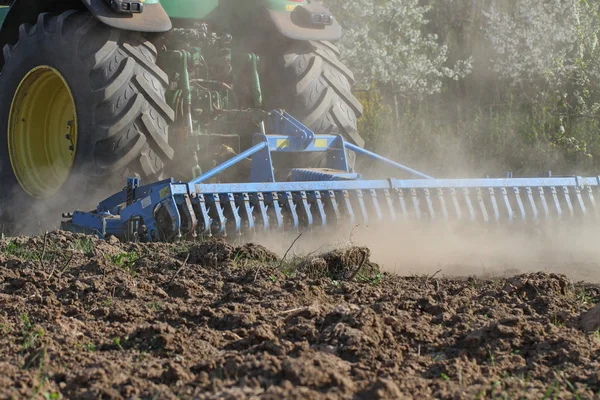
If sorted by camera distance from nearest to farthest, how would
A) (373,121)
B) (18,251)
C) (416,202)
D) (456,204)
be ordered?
(18,251), (416,202), (456,204), (373,121)

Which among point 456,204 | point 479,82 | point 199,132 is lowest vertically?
point 456,204

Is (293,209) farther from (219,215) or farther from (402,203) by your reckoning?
(402,203)

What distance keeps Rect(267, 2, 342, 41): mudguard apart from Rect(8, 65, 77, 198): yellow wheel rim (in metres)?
1.61

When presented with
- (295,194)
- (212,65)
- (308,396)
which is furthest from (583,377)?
(212,65)

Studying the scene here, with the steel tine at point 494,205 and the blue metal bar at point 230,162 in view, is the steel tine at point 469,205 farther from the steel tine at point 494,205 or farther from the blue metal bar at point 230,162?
the blue metal bar at point 230,162

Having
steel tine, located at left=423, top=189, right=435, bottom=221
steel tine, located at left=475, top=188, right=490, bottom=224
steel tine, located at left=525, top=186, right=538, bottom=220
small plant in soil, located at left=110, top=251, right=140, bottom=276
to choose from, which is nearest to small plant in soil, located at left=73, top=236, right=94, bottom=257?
small plant in soil, located at left=110, top=251, right=140, bottom=276

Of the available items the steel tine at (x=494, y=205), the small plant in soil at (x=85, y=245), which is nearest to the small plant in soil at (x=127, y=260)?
the small plant in soil at (x=85, y=245)

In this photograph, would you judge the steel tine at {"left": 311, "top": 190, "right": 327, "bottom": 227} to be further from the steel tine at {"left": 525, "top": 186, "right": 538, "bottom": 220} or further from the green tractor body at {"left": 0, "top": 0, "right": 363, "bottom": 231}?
the steel tine at {"left": 525, "top": 186, "right": 538, "bottom": 220}

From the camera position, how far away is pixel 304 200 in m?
5.34

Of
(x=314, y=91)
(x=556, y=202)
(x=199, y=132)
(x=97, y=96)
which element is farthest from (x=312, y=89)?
(x=556, y=202)

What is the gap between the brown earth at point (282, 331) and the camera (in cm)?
231

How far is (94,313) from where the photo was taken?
10.6 ft

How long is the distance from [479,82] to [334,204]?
10753 millimetres

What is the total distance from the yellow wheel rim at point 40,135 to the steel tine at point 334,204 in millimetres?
1984
